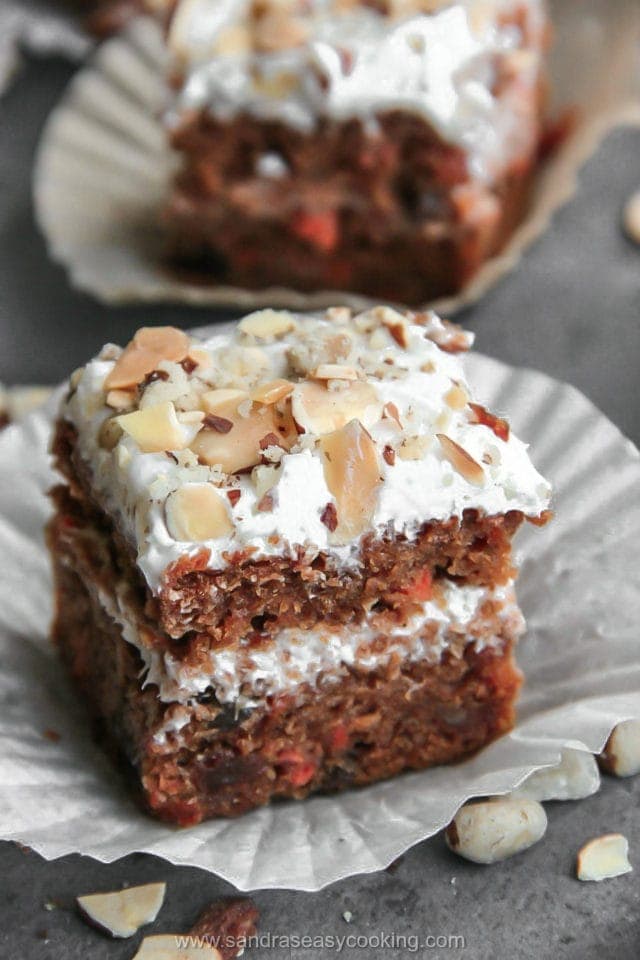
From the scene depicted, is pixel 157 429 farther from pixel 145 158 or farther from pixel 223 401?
pixel 145 158

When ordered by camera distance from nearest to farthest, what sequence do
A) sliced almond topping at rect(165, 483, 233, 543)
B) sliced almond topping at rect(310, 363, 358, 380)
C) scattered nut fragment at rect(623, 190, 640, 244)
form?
1. sliced almond topping at rect(165, 483, 233, 543)
2. sliced almond topping at rect(310, 363, 358, 380)
3. scattered nut fragment at rect(623, 190, 640, 244)

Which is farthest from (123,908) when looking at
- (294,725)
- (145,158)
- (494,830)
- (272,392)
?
(145,158)

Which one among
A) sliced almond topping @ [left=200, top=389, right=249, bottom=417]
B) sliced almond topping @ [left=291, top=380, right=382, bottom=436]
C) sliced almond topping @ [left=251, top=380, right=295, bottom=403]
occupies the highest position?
sliced almond topping @ [left=291, top=380, right=382, bottom=436]

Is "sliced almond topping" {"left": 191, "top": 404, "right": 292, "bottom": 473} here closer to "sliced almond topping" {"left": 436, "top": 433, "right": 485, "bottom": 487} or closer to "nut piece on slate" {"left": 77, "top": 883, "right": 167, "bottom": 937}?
"sliced almond topping" {"left": 436, "top": 433, "right": 485, "bottom": 487}

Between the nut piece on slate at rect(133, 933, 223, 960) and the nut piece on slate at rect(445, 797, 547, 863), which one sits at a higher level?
the nut piece on slate at rect(445, 797, 547, 863)

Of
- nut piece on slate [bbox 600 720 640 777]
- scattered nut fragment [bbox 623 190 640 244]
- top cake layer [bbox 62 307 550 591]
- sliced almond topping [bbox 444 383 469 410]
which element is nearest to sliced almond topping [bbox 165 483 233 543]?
top cake layer [bbox 62 307 550 591]

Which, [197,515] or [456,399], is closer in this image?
[197,515]

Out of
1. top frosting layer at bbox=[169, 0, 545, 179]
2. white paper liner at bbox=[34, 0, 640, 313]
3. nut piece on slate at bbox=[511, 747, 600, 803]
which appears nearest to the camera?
nut piece on slate at bbox=[511, 747, 600, 803]

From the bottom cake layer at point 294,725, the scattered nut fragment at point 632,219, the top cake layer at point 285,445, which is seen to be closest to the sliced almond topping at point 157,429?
the top cake layer at point 285,445
